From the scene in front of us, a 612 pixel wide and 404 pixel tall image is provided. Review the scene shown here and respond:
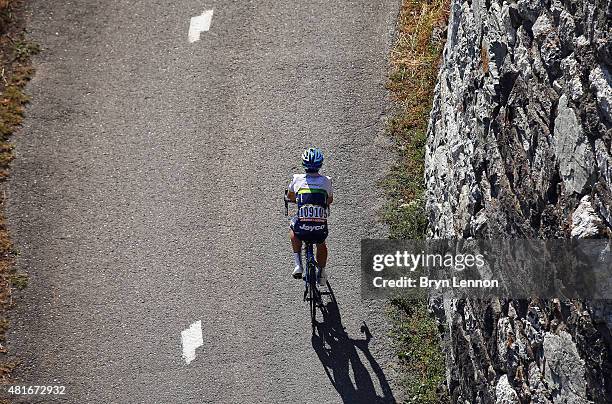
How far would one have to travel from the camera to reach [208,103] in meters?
14.9

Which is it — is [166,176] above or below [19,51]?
below

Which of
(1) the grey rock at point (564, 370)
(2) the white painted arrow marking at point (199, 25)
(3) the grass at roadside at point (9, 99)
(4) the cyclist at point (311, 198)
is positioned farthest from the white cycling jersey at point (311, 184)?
(2) the white painted arrow marking at point (199, 25)

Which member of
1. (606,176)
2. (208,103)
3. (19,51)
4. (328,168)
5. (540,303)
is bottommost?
(540,303)

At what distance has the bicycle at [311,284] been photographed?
11.3 meters

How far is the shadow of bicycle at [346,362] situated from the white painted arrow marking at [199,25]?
6.51 m

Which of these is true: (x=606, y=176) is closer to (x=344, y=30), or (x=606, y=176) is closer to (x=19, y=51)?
(x=344, y=30)

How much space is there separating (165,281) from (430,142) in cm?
445

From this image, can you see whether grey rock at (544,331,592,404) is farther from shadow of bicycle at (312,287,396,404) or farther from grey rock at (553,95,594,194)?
shadow of bicycle at (312,287,396,404)

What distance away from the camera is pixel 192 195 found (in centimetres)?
1355

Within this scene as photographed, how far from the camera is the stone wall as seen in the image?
248 inches

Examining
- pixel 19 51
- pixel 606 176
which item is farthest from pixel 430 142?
→ pixel 19 51

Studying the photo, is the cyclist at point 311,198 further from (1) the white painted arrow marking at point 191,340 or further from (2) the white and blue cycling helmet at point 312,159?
(1) the white painted arrow marking at point 191,340

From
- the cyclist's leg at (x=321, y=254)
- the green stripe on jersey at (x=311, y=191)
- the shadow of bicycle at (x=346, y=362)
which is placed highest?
the green stripe on jersey at (x=311, y=191)

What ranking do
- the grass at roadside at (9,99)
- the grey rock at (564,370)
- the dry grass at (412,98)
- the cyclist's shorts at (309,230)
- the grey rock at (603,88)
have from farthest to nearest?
the dry grass at (412,98), the grass at roadside at (9,99), the cyclist's shorts at (309,230), the grey rock at (564,370), the grey rock at (603,88)
